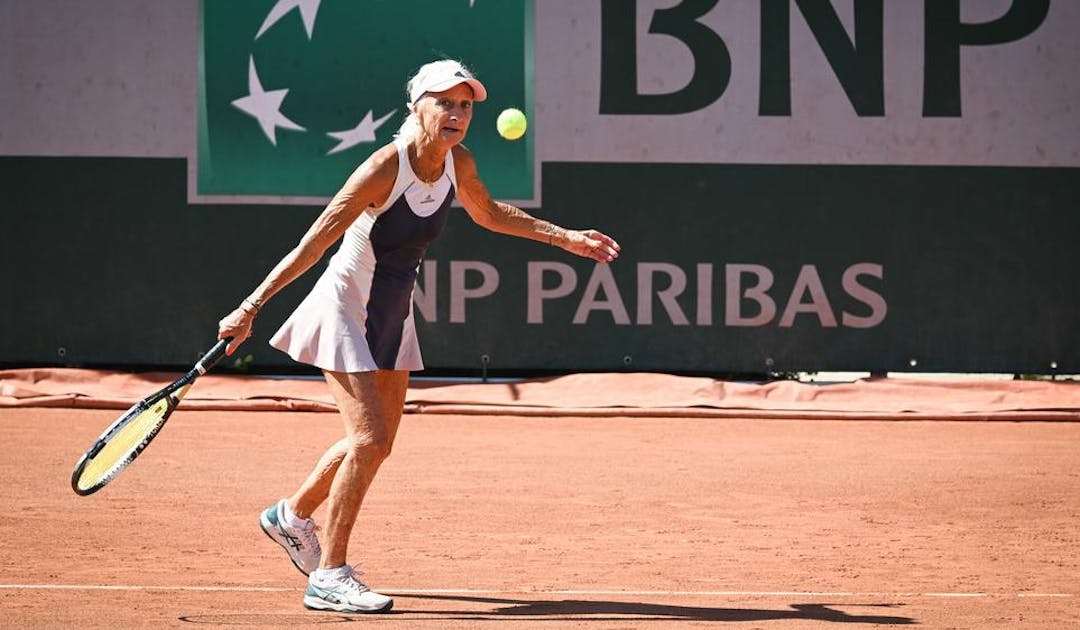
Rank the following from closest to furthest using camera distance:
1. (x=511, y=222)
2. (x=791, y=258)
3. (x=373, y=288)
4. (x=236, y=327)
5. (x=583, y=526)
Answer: (x=236, y=327) < (x=373, y=288) < (x=511, y=222) < (x=583, y=526) < (x=791, y=258)

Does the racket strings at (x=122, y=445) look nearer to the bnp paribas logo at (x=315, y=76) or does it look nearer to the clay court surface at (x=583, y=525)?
the clay court surface at (x=583, y=525)

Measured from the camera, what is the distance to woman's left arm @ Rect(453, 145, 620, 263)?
4.80 m

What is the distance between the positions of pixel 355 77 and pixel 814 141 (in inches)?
120

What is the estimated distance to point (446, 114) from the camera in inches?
180

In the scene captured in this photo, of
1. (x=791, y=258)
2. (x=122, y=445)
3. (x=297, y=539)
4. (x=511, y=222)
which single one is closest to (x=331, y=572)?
(x=297, y=539)

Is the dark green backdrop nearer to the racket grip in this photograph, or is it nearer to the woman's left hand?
the woman's left hand

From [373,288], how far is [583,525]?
5.79 ft

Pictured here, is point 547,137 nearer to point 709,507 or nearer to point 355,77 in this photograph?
point 355,77

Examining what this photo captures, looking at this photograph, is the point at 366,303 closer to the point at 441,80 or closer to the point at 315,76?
the point at 441,80

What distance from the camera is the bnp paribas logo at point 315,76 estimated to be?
10.3 meters

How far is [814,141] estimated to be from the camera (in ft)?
33.7

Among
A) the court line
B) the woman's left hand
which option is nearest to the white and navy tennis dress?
the woman's left hand

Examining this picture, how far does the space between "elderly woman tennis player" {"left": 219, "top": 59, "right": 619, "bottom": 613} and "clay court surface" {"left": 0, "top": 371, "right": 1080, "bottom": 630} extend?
0.23 metres

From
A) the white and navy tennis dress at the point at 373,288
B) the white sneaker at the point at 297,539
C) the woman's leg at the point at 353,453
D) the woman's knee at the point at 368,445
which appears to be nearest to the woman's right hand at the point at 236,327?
the white and navy tennis dress at the point at 373,288
